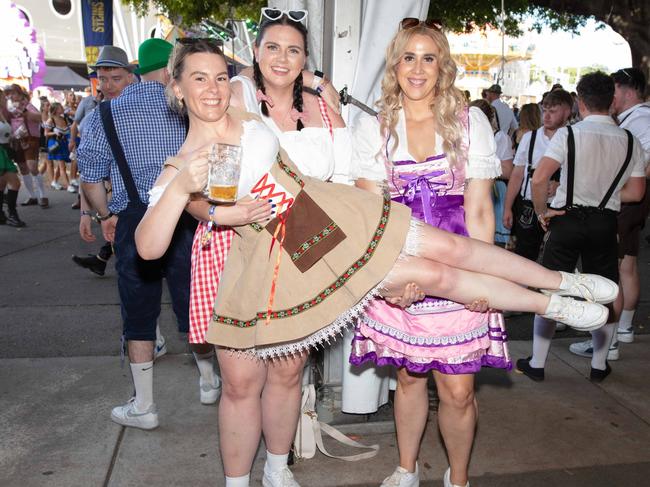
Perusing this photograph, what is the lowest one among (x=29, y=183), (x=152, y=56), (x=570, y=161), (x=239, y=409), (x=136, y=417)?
(x=29, y=183)

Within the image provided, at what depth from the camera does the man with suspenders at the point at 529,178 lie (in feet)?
18.1

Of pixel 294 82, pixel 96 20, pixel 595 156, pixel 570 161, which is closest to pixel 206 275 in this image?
pixel 294 82

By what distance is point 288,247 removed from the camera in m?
2.41

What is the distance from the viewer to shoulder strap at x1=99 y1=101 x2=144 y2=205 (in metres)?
3.52

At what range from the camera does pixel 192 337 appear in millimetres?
2770

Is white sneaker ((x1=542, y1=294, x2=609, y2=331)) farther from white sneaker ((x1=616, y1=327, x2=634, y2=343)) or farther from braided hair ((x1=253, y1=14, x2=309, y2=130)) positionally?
white sneaker ((x1=616, y1=327, x2=634, y2=343))

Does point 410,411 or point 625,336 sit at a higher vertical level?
point 410,411

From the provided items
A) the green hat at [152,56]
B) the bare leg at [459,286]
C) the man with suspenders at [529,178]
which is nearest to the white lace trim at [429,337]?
the bare leg at [459,286]

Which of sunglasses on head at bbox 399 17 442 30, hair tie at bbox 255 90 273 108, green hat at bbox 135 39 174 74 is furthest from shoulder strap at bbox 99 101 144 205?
sunglasses on head at bbox 399 17 442 30

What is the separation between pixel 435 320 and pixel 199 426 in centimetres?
179

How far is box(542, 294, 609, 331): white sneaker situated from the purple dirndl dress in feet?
0.75

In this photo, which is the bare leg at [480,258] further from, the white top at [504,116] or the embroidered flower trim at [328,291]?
the white top at [504,116]

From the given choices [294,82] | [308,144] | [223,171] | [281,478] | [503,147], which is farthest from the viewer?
[503,147]

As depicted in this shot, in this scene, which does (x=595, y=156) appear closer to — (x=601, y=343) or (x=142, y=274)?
(x=601, y=343)
